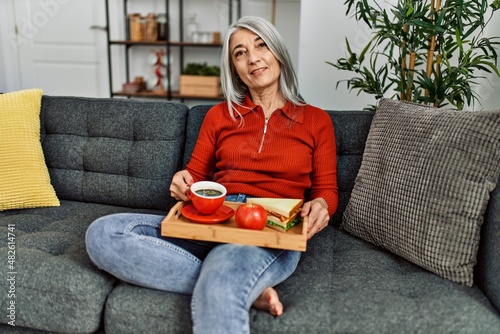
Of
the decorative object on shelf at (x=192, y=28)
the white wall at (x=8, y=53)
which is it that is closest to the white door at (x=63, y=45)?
the white wall at (x=8, y=53)

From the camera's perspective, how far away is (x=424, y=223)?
128 cm

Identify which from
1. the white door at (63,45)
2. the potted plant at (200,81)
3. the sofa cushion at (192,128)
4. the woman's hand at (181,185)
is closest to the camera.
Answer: the woman's hand at (181,185)

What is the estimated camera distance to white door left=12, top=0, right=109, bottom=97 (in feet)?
13.6

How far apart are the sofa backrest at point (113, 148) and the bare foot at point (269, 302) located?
28.7 inches

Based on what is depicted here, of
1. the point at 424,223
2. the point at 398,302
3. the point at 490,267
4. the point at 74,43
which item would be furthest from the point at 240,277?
the point at 74,43

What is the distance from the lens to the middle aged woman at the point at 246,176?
1.15m

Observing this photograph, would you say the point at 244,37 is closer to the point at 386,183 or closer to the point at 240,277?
the point at 386,183

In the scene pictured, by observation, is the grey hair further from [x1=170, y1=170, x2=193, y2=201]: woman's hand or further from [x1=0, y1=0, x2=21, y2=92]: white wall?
[x1=0, y1=0, x2=21, y2=92]: white wall

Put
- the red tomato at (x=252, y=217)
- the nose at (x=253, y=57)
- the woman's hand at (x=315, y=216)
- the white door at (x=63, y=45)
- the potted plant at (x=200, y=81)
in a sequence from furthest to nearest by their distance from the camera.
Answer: the white door at (x=63, y=45) → the potted plant at (x=200, y=81) → the nose at (x=253, y=57) → the woman's hand at (x=315, y=216) → the red tomato at (x=252, y=217)

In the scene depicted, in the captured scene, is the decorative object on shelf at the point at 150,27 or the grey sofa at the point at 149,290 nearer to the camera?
the grey sofa at the point at 149,290

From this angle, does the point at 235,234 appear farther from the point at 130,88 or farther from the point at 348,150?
the point at 130,88

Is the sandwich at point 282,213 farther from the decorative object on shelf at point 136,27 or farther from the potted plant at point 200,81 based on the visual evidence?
the decorative object on shelf at point 136,27

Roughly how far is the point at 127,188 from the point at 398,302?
1.09 metres

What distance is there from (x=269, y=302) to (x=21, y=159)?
44.8 inches
